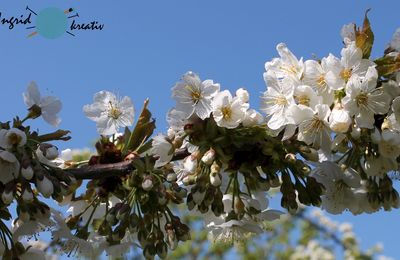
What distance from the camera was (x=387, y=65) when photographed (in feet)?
7.30

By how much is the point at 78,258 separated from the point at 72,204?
0.24 m

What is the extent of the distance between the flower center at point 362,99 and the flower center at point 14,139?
3.95 feet

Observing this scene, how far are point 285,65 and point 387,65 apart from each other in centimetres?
42

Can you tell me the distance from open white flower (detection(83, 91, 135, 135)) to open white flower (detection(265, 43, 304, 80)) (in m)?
0.68

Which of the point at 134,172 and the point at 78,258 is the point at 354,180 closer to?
the point at 134,172

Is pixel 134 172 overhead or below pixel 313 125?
below

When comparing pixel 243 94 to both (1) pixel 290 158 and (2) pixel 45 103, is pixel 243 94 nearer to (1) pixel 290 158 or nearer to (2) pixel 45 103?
(1) pixel 290 158

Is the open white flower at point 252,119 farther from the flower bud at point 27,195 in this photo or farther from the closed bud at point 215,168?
the flower bud at point 27,195

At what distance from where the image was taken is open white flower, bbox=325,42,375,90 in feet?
7.26

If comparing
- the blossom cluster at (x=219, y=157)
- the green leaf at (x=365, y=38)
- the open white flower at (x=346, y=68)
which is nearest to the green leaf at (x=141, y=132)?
the blossom cluster at (x=219, y=157)

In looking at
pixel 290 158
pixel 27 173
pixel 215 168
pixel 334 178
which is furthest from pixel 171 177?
pixel 334 178

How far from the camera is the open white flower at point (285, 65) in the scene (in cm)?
238

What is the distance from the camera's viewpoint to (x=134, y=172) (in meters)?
2.39

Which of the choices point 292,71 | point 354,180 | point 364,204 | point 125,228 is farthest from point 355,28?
point 125,228
